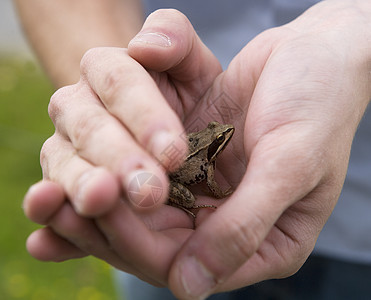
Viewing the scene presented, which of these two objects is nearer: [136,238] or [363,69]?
[136,238]

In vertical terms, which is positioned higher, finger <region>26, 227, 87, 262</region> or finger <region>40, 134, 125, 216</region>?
finger <region>40, 134, 125, 216</region>

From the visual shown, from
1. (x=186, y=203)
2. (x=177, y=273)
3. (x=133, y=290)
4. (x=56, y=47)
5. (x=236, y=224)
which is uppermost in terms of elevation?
(x=56, y=47)

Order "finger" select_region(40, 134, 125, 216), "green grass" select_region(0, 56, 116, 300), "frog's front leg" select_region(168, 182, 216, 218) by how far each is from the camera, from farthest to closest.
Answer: "green grass" select_region(0, 56, 116, 300) < "frog's front leg" select_region(168, 182, 216, 218) < "finger" select_region(40, 134, 125, 216)

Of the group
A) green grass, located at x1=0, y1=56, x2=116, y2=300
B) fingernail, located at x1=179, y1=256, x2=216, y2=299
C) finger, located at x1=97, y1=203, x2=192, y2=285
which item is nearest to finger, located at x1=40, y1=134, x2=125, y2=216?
finger, located at x1=97, y1=203, x2=192, y2=285

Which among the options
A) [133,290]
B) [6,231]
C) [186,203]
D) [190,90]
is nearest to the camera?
[186,203]

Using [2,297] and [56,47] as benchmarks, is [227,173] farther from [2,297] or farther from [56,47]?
[2,297]

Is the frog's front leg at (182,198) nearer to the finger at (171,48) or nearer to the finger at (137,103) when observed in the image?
the finger at (171,48)

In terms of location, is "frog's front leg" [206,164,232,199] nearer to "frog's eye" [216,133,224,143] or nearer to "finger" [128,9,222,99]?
"frog's eye" [216,133,224,143]

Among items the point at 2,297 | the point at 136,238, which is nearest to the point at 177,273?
the point at 136,238

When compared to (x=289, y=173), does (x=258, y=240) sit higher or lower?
lower
